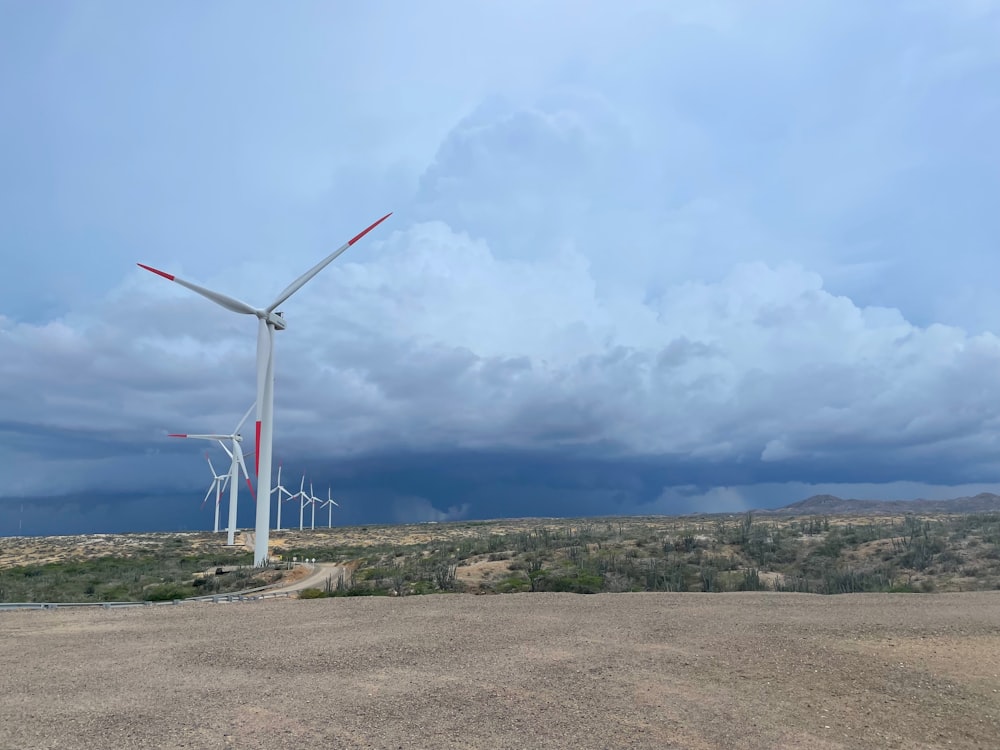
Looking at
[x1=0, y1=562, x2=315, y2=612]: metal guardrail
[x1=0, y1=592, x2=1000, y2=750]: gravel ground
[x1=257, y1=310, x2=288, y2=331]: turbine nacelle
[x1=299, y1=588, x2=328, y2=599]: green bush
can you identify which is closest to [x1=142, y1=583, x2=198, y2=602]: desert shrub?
[x1=0, y1=562, x2=315, y2=612]: metal guardrail

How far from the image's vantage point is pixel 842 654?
1463cm

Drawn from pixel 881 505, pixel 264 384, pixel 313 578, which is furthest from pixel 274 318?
pixel 881 505

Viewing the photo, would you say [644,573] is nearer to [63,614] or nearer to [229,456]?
[63,614]

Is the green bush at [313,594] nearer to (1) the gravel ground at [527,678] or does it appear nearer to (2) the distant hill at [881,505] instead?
(1) the gravel ground at [527,678]

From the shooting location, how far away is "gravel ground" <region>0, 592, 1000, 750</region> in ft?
34.3

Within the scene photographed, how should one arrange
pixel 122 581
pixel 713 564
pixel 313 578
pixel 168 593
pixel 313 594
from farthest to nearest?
pixel 122 581 → pixel 313 578 → pixel 713 564 → pixel 168 593 → pixel 313 594

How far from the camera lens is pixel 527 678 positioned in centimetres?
1325

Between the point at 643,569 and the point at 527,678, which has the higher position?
the point at 643,569

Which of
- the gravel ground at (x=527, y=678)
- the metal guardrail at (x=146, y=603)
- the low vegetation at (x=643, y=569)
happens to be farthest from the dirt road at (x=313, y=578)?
the gravel ground at (x=527, y=678)

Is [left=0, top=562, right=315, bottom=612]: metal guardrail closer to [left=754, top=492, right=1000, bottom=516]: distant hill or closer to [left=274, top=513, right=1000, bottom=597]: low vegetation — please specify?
[left=274, top=513, right=1000, bottom=597]: low vegetation

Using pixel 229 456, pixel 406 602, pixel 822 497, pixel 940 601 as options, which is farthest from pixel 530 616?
pixel 822 497

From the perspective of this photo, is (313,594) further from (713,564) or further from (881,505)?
(881,505)

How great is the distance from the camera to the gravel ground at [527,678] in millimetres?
10461

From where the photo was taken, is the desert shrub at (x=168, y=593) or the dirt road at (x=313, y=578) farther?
the dirt road at (x=313, y=578)
